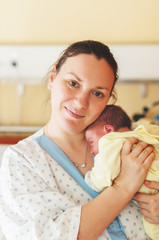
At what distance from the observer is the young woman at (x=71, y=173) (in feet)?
3.54

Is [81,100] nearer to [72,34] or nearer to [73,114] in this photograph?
[73,114]

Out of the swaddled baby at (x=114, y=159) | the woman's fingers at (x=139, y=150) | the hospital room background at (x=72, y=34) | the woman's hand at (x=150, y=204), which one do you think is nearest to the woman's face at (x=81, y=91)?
the swaddled baby at (x=114, y=159)

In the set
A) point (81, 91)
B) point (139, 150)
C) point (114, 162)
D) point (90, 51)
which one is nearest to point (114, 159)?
point (114, 162)

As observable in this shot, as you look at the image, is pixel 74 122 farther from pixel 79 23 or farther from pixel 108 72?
pixel 79 23

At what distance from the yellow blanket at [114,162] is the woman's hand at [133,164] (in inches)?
1.1

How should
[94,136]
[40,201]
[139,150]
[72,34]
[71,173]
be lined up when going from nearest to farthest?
[40,201] < [139,150] < [71,173] < [94,136] < [72,34]

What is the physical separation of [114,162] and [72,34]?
79.3 inches

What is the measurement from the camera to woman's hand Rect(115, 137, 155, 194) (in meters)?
1.17

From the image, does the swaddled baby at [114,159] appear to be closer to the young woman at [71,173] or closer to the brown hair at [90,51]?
the young woman at [71,173]

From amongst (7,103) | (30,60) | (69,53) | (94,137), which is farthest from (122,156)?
(7,103)

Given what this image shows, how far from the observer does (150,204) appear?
1.18 m

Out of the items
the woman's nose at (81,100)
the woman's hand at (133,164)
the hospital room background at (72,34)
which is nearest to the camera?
the woman's hand at (133,164)

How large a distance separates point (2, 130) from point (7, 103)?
32cm

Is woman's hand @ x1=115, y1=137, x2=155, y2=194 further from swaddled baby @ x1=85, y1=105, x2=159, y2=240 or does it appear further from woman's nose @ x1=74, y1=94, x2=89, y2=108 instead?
woman's nose @ x1=74, y1=94, x2=89, y2=108
